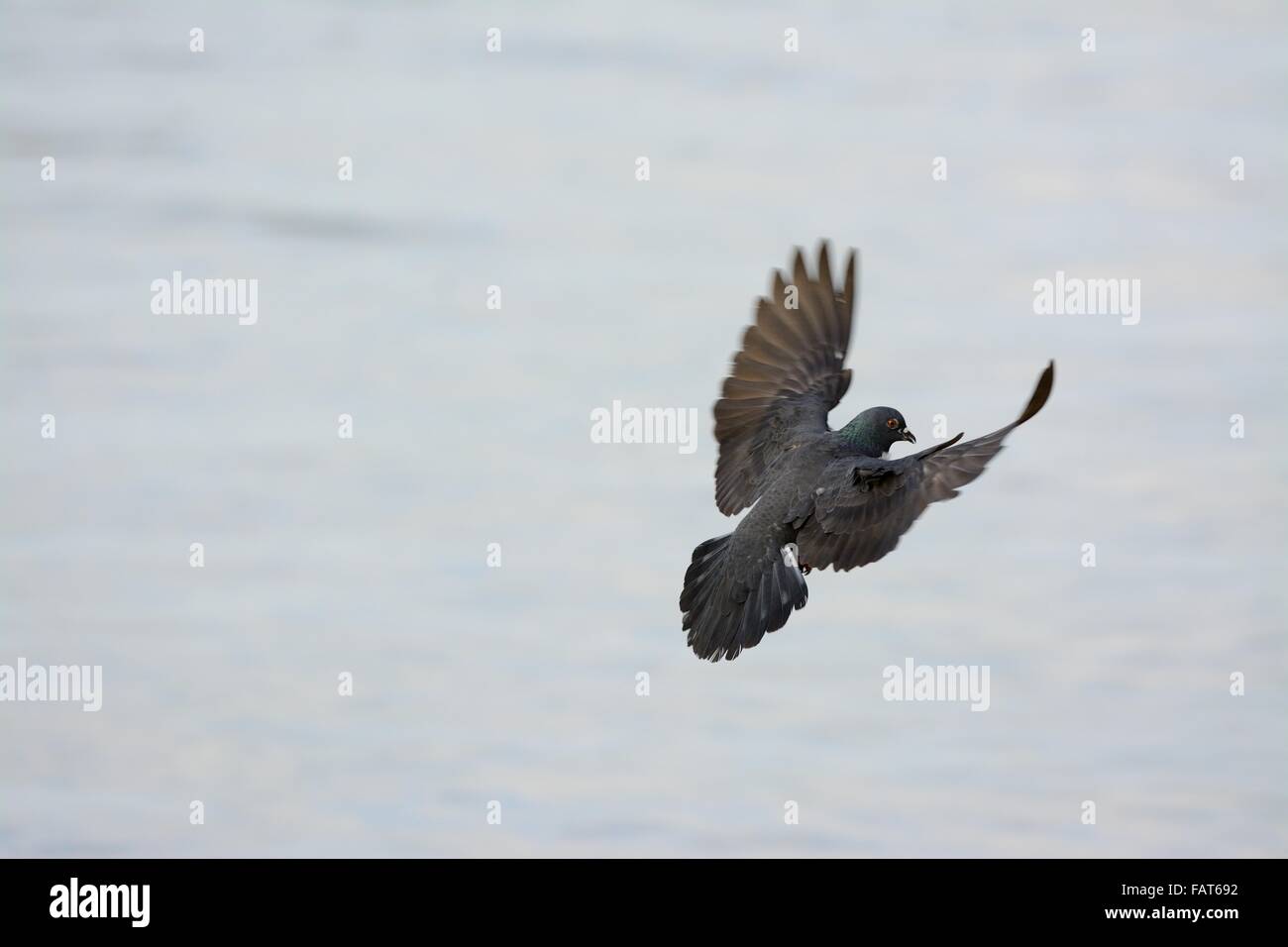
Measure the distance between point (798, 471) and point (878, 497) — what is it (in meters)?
0.83

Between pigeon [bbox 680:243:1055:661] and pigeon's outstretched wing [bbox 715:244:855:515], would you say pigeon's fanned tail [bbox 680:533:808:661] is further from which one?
pigeon's outstretched wing [bbox 715:244:855:515]

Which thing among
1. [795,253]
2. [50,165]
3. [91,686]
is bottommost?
[91,686]

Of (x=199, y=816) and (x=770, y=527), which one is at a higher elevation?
(x=770, y=527)

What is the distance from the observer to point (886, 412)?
12.6m

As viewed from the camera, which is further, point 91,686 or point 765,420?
point 91,686

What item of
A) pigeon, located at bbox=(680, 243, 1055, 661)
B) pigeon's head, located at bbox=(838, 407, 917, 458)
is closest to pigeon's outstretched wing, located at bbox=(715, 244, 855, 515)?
pigeon, located at bbox=(680, 243, 1055, 661)

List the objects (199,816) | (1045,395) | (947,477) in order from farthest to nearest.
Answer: (199,816) < (947,477) < (1045,395)

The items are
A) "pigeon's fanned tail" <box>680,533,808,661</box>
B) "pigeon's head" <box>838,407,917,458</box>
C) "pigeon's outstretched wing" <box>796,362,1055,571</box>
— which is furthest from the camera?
"pigeon's head" <box>838,407,917,458</box>

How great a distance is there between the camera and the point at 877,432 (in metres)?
12.5

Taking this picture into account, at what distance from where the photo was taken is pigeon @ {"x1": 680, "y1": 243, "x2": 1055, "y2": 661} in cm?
1157
